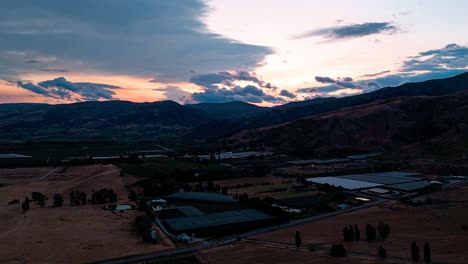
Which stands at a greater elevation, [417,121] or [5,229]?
[417,121]

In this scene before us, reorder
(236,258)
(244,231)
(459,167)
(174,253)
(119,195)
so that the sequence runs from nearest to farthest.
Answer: (236,258), (174,253), (244,231), (119,195), (459,167)

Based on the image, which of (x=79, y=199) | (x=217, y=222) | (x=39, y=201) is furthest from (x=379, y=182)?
(x=39, y=201)

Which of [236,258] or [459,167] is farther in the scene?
[459,167]

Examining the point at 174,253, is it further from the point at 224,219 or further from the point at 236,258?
the point at 224,219

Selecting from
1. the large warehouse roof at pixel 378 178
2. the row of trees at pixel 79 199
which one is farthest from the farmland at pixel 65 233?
the large warehouse roof at pixel 378 178

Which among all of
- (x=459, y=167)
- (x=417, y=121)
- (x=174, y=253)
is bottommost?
(x=174, y=253)

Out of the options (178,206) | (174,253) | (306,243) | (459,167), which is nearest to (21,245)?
(174,253)

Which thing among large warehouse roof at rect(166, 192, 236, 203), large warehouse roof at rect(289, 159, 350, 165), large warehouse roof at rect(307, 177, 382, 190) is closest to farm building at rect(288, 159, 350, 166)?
large warehouse roof at rect(289, 159, 350, 165)
